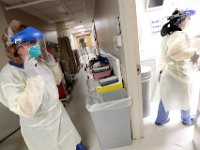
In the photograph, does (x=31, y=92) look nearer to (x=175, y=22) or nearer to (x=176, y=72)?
(x=176, y=72)

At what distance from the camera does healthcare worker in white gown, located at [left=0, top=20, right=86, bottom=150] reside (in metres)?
1.13

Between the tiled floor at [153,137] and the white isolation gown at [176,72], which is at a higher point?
the white isolation gown at [176,72]

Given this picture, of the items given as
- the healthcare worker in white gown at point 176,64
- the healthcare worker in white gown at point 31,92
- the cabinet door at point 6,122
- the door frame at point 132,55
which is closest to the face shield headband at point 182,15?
the healthcare worker in white gown at point 176,64

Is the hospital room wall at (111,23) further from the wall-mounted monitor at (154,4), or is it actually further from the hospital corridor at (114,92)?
the wall-mounted monitor at (154,4)

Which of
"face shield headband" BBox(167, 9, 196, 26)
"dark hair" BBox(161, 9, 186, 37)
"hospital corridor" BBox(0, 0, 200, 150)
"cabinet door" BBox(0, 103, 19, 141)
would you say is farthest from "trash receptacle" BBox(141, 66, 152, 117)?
"cabinet door" BBox(0, 103, 19, 141)

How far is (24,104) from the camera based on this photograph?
43.6 inches

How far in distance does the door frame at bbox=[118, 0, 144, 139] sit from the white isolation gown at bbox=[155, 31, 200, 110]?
39cm

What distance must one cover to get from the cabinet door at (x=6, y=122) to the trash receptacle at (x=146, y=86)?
6.97 ft

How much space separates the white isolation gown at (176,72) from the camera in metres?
1.50

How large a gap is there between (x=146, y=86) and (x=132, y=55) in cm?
76

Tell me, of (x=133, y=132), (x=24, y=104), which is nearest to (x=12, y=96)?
(x=24, y=104)

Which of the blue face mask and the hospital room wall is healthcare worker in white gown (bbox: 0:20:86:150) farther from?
the hospital room wall

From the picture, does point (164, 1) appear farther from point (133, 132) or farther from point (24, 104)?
point (24, 104)

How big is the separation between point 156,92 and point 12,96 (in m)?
1.64
